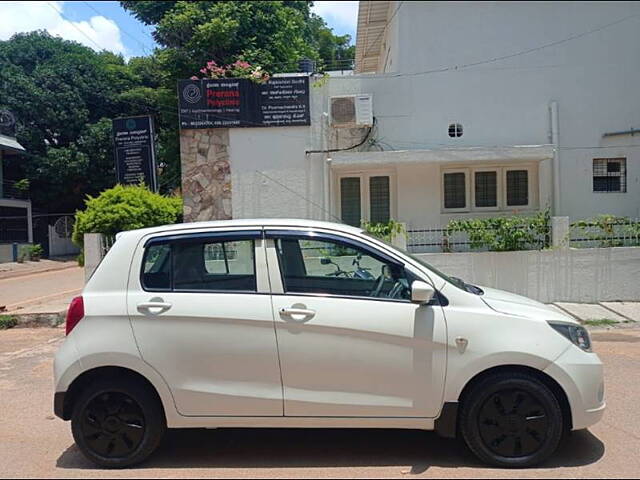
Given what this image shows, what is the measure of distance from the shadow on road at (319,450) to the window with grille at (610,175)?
9079 mm

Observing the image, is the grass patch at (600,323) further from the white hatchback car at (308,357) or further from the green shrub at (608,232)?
the white hatchback car at (308,357)

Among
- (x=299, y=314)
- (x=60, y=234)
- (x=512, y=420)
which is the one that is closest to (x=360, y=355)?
(x=299, y=314)

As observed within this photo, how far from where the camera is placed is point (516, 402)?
3.88m

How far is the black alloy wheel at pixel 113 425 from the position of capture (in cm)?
404

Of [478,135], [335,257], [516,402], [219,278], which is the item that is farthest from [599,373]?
[478,135]

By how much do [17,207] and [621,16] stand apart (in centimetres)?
3042

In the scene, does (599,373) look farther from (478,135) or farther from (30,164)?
(30,164)

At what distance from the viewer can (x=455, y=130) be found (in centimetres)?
1226

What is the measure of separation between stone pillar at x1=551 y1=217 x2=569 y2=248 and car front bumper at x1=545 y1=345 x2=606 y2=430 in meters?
7.06

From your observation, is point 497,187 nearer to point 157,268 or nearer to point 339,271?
point 339,271

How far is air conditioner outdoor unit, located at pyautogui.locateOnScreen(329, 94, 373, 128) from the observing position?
1180cm

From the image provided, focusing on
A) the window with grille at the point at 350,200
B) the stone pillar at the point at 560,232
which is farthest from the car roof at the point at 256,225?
the window with grille at the point at 350,200

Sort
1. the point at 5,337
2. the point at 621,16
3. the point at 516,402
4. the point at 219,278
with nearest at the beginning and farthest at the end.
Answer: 1. the point at 516,402
2. the point at 219,278
3. the point at 5,337
4. the point at 621,16

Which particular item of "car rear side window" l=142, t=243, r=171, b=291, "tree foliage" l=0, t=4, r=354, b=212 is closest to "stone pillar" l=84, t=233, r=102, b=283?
"car rear side window" l=142, t=243, r=171, b=291
